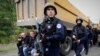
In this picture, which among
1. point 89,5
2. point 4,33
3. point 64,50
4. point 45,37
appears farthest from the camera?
point 4,33

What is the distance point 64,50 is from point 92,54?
6.11ft

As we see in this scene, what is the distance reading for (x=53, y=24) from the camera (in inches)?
202

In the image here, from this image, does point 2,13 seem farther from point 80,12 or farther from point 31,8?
point 31,8

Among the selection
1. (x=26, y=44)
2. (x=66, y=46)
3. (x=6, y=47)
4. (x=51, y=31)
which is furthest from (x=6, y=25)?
(x=51, y=31)

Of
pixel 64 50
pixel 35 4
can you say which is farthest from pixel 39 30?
pixel 64 50

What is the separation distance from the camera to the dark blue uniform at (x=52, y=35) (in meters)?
5.04

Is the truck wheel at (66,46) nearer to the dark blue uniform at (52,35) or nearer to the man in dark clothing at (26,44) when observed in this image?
the man in dark clothing at (26,44)

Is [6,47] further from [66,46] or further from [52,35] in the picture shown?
[52,35]

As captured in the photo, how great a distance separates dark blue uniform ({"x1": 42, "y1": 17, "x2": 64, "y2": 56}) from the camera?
504cm

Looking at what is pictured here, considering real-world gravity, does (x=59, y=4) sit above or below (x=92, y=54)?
above

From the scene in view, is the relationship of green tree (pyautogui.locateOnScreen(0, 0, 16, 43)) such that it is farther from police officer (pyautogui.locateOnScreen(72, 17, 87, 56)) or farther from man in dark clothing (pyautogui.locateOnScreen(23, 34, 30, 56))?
police officer (pyautogui.locateOnScreen(72, 17, 87, 56))

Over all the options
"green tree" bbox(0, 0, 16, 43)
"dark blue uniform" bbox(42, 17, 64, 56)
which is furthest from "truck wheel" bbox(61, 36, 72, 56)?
"green tree" bbox(0, 0, 16, 43)

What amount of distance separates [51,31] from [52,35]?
0.33 ft

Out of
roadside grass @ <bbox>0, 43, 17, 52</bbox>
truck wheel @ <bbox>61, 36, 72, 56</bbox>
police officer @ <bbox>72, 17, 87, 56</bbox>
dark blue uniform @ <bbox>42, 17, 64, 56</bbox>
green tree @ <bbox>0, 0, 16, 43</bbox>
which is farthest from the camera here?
green tree @ <bbox>0, 0, 16, 43</bbox>
